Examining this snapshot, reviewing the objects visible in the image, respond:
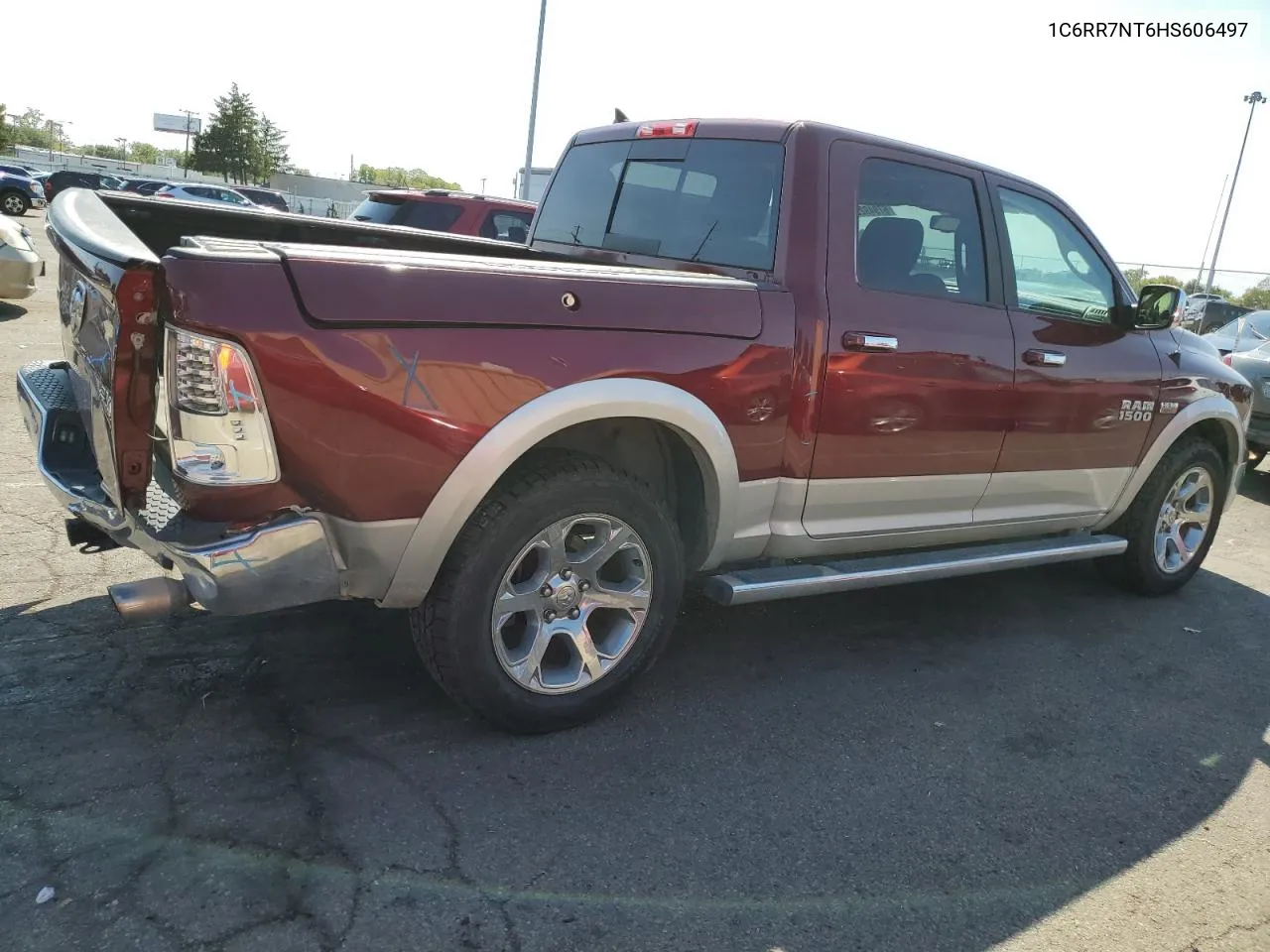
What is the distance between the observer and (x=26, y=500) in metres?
4.51

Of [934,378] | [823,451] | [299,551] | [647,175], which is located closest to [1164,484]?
[934,378]

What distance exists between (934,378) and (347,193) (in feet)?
204

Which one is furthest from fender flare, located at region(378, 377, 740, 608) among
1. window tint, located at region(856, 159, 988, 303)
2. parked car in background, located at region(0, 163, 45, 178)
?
parked car in background, located at region(0, 163, 45, 178)

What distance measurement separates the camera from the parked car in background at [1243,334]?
9.79m

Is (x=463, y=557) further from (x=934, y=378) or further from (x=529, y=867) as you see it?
(x=934, y=378)

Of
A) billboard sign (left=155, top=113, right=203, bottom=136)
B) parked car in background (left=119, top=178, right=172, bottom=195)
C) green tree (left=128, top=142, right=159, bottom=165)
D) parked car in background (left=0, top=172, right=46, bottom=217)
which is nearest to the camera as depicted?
parked car in background (left=119, top=178, right=172, bottom=195)

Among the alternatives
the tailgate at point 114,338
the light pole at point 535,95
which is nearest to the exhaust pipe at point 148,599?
the tailgate at point 114,338

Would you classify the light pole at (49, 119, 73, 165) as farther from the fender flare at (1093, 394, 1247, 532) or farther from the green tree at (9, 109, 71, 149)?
the fender flare at (1093, 394, 1247, 532)

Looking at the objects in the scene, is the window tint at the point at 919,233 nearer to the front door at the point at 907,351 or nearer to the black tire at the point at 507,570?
the front door at the point at 907,351

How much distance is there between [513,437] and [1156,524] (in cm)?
386

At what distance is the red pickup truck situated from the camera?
2.39 m

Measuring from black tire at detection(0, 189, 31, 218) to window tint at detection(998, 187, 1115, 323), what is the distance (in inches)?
1251

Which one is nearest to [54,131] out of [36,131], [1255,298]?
[36,131]

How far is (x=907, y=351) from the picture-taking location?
3.52 meters
